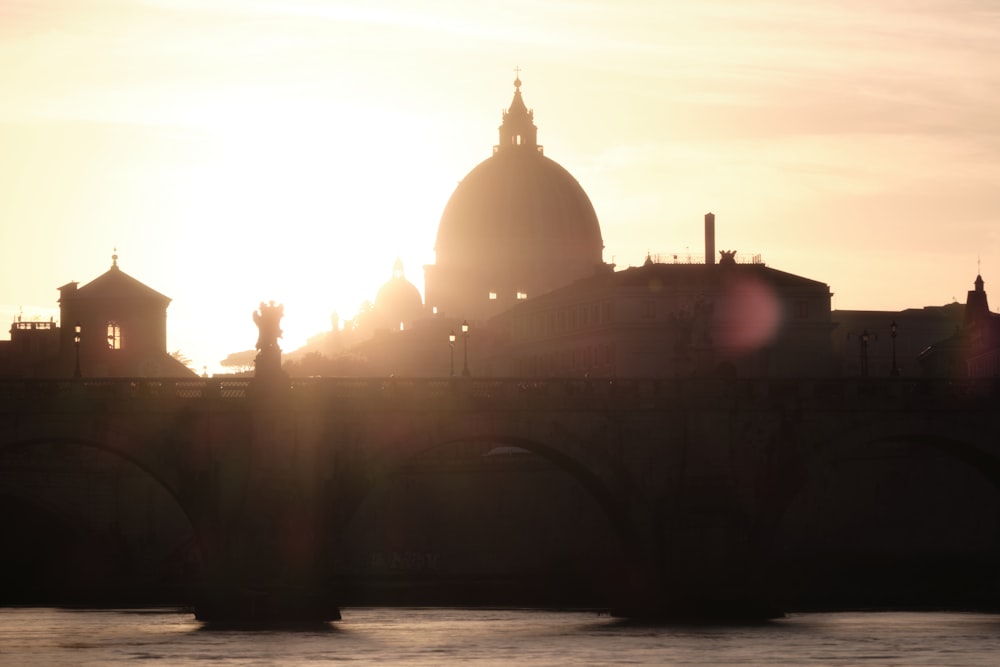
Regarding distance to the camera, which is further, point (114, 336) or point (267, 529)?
point (114, 336)

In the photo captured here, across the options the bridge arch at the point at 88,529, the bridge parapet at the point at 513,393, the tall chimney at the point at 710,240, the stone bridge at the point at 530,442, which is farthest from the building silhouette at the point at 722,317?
the stone bridge at the point at 530,442

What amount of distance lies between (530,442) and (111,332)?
188ft

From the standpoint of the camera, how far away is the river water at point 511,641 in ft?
265

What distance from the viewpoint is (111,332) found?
151 meters

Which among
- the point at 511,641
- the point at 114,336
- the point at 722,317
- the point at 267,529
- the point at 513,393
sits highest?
the point at 722,317

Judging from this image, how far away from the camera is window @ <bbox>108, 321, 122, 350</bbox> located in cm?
15088

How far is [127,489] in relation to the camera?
12338cm

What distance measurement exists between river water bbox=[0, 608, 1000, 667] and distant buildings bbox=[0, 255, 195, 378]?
49.8m

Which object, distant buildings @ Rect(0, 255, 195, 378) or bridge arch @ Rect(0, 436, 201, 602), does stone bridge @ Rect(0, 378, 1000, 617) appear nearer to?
bridge arch @ Rect(0, 436, 201, 602)

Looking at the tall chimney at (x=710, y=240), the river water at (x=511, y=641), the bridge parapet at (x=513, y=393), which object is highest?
the tall chimney at (x=710, y=240)

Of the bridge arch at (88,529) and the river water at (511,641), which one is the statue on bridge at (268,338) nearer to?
the river water at (511,641)

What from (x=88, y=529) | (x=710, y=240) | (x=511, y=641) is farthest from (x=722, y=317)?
(x=511, y=641)

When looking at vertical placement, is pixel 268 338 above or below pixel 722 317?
below

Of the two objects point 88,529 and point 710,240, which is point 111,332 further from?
point 710,240
